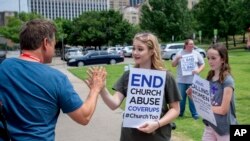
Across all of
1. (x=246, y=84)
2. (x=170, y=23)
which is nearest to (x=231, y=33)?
(x=170, y=23)

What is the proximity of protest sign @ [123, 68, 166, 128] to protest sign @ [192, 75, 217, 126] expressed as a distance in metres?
0.72

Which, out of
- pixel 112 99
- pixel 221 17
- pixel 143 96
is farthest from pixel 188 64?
pixel 221 17

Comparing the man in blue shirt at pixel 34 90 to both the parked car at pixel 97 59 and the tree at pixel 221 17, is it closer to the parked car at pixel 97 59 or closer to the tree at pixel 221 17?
the parked car at pixel 97 59

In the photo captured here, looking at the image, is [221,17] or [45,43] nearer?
[45,43]

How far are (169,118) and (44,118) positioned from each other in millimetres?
1340

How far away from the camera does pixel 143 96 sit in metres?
4.31

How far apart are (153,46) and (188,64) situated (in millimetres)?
6533

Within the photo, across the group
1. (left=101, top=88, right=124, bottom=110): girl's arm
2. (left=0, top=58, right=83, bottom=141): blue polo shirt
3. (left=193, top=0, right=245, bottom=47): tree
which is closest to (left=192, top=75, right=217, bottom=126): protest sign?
(left=101, top=88, right=124, bottom=110): girl's arm

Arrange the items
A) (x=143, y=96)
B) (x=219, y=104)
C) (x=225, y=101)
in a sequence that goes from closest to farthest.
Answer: (x=143, y=96), (x=225, y=101), (x=219, y=104)

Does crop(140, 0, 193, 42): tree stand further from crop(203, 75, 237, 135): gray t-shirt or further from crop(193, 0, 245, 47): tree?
crop(203, 75, 237, 135): gray t-shirt

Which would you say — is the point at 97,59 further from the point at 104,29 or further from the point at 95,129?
the point at 95,129

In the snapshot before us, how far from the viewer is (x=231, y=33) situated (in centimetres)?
5994

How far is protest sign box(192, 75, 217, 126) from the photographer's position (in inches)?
189

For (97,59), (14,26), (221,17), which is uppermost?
(221,17)
